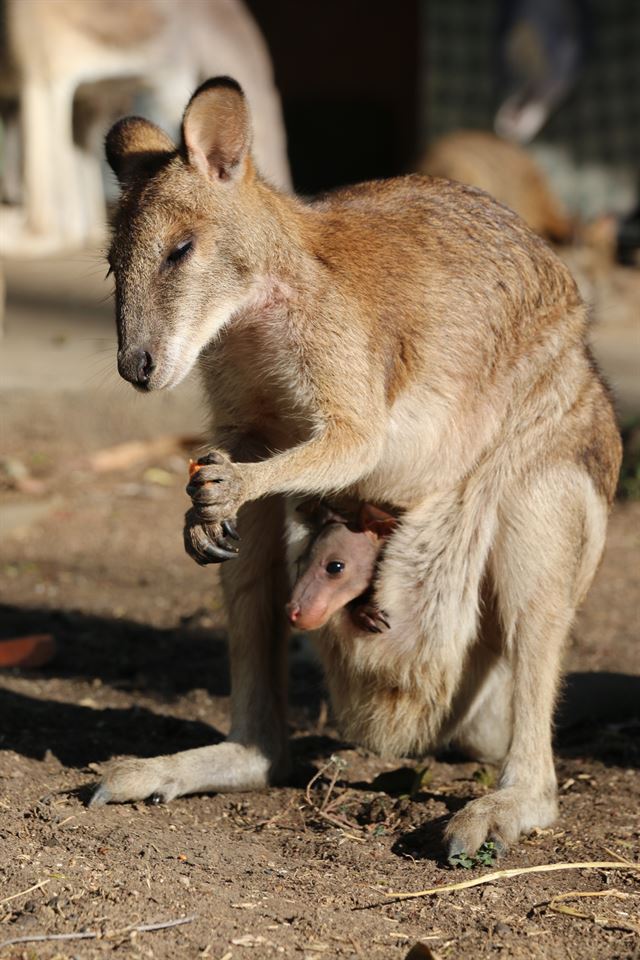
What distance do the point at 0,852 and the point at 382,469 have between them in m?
1.30

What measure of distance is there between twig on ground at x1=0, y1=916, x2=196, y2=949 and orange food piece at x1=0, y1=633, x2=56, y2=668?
195cm

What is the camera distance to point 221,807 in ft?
11.8

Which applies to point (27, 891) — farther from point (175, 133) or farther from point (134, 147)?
point (175, 133)

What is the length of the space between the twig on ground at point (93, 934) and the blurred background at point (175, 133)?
1.72m

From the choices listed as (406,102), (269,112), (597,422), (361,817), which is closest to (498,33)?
(406,102)

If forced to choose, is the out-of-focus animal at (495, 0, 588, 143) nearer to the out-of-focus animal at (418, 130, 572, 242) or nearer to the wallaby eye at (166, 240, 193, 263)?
the out-of-focus animal at (418, 130, 572, 242)

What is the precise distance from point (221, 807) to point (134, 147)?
1.69 meters

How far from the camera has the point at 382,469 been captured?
3.49 m

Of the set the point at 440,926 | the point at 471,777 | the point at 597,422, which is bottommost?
the point at 471,777

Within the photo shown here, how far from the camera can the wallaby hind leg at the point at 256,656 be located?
365cm

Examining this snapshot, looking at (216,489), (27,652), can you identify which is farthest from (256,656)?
(27,652)

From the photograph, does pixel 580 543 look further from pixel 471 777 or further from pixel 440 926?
pixel 440 926

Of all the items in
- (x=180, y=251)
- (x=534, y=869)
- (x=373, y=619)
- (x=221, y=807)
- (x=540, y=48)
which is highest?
(x=540, y=48)

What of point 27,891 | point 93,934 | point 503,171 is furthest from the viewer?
point 503,171
